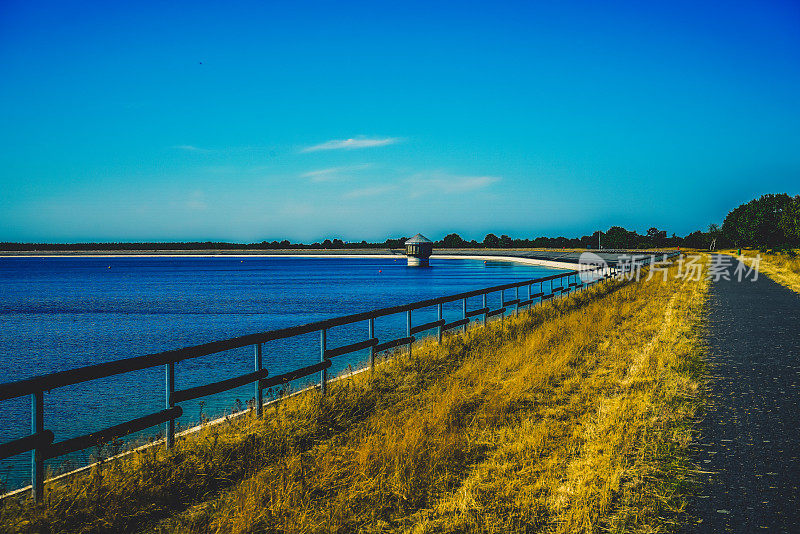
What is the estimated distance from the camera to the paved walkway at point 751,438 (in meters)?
5.18

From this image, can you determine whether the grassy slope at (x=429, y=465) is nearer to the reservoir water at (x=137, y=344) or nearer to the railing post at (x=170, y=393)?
the railing post at (x=170, y=393)

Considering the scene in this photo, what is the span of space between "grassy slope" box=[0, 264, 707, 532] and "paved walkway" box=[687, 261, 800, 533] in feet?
1.04

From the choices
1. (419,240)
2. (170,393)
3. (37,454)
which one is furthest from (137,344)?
(419,240)

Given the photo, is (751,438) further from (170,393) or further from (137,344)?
(137,344)

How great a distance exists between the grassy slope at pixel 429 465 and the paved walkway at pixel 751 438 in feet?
1.04

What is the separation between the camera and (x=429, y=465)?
6418mm

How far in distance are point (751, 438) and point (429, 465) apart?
397 cm

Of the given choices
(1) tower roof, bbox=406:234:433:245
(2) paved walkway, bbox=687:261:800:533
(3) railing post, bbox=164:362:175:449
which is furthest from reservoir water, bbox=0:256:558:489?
(1) tower roof, bbox=406:234:433:245

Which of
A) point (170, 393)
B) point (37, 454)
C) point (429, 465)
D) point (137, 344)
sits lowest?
point (137, 344)

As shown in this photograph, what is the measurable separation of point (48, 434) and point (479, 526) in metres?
3.78

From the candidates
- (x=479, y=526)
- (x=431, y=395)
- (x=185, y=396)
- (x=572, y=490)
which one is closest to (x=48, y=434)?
(x=185, y=396)

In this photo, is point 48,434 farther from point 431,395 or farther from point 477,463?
point 431,395

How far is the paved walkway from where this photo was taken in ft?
17.0

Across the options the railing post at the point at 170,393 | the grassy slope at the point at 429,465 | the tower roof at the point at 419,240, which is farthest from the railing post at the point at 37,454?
the tower roof at the point at 419,240
